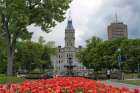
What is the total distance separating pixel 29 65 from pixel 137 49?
25.8 meters

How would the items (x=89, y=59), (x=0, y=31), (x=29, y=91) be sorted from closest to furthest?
(x=29, y=91)
(x=0, y=31)
(x=89, y=59)

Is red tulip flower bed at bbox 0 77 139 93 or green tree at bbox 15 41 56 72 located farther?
green tree at bbox 15 41 56 72

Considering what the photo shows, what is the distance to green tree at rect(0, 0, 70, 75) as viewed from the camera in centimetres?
5147

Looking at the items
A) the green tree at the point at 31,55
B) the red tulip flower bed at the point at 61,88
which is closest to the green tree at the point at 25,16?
the green tree at the point at 31,55

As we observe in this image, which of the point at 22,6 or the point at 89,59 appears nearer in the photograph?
the point at 22,6

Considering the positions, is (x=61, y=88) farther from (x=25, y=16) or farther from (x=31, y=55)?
(x=31, y=55)

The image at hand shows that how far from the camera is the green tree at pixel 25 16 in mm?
51469

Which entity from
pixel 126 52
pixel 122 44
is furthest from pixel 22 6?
pixel 122 44

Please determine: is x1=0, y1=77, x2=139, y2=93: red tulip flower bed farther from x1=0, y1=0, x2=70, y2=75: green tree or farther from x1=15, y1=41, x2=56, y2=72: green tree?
x1=15, y1=41, x2=56, y2=72: green tree

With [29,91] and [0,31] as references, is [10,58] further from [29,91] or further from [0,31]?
[29,91]

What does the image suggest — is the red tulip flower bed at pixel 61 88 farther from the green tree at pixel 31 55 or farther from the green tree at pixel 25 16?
the green tree at pixel 31 55

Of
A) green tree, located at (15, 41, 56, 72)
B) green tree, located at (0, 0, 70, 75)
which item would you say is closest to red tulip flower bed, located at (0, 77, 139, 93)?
green tree, located at (0, 0, 70, 75)

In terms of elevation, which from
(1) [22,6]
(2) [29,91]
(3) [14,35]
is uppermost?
(1) [22,6]

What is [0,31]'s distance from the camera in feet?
186
